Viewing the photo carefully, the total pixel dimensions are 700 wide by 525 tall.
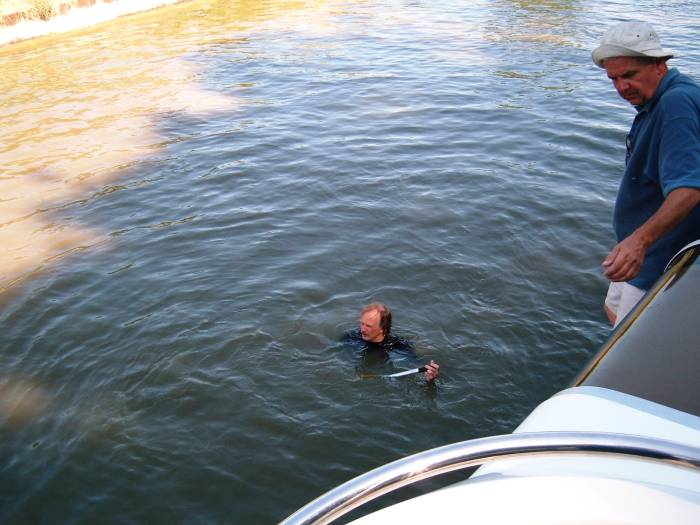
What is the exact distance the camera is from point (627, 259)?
3.34 metres

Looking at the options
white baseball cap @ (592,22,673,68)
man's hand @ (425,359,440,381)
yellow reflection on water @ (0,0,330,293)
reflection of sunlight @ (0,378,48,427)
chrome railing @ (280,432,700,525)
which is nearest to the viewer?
chrome railing @ (280,432,700,525)

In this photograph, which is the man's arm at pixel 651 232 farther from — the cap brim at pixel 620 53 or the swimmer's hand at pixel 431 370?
the swimmer's hand at pixel 431 370

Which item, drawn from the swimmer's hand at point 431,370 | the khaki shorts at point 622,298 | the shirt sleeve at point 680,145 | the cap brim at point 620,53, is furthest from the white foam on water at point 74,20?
the shirt sleeve at point 680,145

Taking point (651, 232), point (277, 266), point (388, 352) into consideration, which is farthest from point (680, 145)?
point (277, 266)

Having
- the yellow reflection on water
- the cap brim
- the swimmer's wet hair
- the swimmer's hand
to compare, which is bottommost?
the yellow reflection on water

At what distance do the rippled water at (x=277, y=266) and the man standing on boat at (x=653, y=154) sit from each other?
228cm

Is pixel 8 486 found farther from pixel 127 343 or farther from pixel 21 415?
pixel 127 343

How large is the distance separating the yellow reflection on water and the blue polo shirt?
6717mm

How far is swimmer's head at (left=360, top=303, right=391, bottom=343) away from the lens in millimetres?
6148

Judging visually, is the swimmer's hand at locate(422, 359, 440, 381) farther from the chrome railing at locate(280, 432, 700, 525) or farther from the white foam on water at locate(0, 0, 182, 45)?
the white foam on water at locate(0, 0, 182, 45)

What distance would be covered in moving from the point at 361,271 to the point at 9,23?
1876cm

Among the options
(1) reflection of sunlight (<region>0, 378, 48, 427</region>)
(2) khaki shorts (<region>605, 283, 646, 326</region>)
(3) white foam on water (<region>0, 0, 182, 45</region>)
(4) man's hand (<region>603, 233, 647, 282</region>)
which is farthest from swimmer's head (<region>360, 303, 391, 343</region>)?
(3) white foam on water (<region>0, 0, 182, 45</region>)

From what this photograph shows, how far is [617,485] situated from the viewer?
187 centimetres

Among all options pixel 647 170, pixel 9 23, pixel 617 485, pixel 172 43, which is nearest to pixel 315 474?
pixel 647 170
